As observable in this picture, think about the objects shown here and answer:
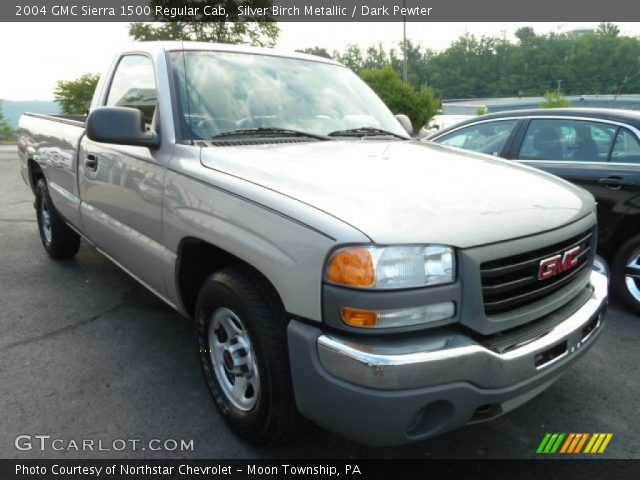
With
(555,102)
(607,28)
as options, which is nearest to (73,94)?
(555,102)

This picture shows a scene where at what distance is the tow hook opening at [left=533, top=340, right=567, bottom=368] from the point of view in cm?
194

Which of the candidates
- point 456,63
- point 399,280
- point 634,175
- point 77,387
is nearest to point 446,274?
point 399,280

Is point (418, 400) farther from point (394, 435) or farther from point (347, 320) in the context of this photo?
point (347, 320)

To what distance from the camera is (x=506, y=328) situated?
1922mm

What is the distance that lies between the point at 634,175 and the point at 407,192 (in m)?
2.77

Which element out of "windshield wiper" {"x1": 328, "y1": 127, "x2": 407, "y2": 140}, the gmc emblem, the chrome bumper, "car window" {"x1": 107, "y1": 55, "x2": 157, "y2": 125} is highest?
"car window" {"x1": 107, "y1": 55, "x2": 157, "y2": 125}

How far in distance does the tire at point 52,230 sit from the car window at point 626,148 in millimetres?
4862

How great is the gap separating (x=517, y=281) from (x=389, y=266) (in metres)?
0.57

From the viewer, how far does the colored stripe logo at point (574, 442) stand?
237 cm

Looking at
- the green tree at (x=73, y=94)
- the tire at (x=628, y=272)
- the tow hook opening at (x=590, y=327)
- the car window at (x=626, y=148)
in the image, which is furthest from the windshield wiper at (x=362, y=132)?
the green tree at (x=73, y=94)

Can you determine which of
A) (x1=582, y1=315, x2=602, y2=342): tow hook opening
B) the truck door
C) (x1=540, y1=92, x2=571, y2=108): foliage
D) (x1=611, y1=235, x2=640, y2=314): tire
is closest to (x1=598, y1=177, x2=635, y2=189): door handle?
(x1=611, y1=235, x2=640, y2=314): tire

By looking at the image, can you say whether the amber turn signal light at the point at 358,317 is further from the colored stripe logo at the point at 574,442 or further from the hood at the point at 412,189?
the colored stripe logo at the point at 574,442

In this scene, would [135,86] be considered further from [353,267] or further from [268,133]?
[353,267]

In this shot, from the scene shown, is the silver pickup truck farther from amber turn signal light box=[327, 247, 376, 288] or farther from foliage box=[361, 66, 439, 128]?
foliage box=[361, 66, 439, 128]
